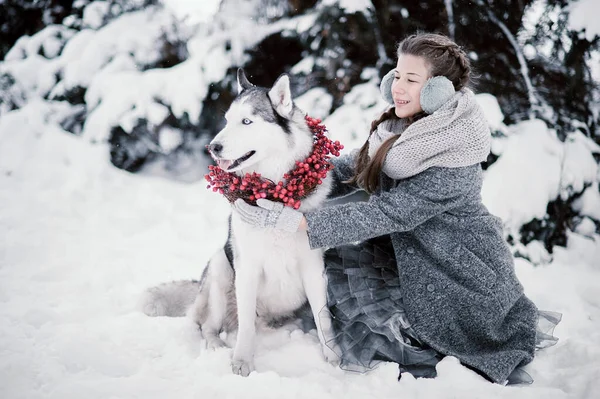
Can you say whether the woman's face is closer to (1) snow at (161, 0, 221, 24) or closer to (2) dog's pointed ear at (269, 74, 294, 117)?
(2) dog's pointed ear at (269, 74, 294, 117)

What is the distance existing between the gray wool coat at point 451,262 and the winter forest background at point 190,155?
0.60 ft

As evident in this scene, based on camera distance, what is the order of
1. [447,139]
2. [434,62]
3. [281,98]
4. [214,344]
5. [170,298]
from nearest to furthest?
[447,139], [434,62], [281,98], [214,344], [170,298]

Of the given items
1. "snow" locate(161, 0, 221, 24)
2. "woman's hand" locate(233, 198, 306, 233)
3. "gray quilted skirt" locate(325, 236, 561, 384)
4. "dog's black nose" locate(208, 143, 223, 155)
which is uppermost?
"dog's black nose" locate(208, 143, 223, 155)

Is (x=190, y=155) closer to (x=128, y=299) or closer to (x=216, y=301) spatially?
(x=128, y=299)

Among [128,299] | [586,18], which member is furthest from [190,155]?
[586,18]

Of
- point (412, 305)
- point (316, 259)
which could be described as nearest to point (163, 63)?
point (316, 259)

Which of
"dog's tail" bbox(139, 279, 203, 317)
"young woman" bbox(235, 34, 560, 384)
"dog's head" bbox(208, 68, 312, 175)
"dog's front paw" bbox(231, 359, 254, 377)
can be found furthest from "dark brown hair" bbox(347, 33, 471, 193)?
"dog's tail" bbox(139, 279, 203, 317)

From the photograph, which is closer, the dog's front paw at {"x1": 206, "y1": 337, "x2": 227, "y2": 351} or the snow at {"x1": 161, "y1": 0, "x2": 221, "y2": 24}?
the dog's front paw at {"x1": 206, "y1": 337, "x2": 227, "y2": 351}

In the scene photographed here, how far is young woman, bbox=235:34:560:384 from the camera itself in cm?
178

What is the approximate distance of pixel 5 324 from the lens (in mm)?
2189

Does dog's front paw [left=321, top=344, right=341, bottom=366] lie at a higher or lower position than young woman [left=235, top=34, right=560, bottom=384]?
lower

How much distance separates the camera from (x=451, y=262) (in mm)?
1875

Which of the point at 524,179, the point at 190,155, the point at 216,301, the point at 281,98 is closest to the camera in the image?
the point at 281,98

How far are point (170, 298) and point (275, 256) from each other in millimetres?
974
